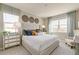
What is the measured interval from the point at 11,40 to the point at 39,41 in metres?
0.79

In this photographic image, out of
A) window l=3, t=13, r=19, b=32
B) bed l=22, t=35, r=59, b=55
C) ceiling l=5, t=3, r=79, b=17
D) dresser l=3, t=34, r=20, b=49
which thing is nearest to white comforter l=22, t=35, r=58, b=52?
bed l=22, t=35, r=59, b=55

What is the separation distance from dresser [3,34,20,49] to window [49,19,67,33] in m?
0.89

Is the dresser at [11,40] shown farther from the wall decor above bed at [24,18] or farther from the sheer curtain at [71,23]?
the sheer curtain at [71,23]

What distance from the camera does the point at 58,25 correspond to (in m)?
2.30

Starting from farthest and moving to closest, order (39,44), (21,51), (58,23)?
(58,23), (21,51), (39,44)

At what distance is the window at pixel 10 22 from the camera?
84.8 inches

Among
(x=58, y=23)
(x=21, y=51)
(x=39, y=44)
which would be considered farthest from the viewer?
(x=58, y=23)

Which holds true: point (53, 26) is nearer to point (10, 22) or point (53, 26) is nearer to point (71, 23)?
point (71, 23)

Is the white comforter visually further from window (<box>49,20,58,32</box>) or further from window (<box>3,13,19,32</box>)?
window (<box>3,13,19,32</box>)

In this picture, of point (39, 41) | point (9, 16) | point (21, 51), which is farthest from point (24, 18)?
point (21, 51)

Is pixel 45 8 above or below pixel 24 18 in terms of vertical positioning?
above

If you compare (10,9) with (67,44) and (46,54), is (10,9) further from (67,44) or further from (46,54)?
(67,44)

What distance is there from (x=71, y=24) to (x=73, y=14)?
266mm
